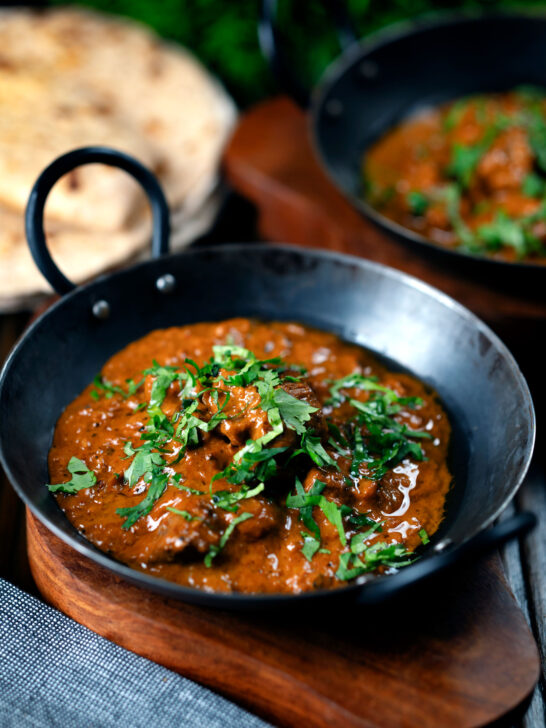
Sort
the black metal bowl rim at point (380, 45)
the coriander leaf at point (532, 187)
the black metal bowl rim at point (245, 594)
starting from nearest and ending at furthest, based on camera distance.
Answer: the black metal bowl rim at point (245, 594) → the black metal bowl rim at point (380, 45) → the coriander leaf at point (532, 187)

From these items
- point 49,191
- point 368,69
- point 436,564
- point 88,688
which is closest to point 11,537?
point 88,688

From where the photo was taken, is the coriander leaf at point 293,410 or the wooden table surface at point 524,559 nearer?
the coriander leaf at point 293,410

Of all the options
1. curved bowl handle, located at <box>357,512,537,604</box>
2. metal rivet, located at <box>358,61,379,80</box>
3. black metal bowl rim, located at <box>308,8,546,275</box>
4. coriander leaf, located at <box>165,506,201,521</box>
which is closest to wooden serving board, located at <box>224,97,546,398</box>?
black metal bowl rim, located at <box>308,8,546,275</box>

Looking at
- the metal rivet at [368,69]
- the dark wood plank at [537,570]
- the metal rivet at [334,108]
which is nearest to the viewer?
the dark wood plank at [537,570]

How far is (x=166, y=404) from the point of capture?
2.58 metres

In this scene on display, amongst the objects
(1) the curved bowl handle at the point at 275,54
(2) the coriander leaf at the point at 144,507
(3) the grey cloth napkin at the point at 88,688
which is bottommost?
(3) the grey cloth napkin at the point at 88,688

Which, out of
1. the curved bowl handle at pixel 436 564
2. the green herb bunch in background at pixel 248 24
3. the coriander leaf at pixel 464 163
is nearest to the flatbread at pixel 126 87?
the green herb bunch in background at pixel 248 24

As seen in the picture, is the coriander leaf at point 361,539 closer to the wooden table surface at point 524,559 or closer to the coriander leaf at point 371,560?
the coriander leaf at point 371,560

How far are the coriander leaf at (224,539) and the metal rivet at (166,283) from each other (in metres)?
1.26

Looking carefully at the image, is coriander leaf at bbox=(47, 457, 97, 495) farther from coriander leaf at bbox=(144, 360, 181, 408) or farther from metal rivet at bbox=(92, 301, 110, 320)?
metal rivet at bbox=(92, 301, 110, 320)

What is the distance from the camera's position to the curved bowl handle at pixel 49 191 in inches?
110

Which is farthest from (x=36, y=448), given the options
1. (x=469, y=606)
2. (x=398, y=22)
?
(x=398, y=22)

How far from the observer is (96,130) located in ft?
13.1

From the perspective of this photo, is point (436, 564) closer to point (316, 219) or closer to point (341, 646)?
point (341, 646)
